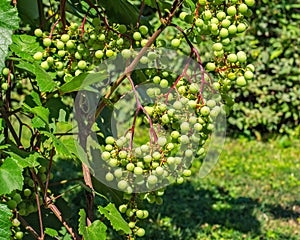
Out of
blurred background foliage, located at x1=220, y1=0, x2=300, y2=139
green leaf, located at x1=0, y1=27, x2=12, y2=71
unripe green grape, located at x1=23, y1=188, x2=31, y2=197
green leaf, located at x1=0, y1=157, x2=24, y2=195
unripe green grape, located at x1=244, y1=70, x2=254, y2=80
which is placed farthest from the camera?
blurred background foliage, located at x1=220, y1=0, x2=300, y2=139

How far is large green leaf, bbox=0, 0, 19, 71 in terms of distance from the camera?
1267 millimetres

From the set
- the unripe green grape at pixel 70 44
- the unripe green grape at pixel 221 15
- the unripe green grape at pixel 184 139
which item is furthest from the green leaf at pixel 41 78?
the unripe green grape at pixel 221 15

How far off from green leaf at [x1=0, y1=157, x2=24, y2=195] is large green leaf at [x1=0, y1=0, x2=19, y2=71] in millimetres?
278

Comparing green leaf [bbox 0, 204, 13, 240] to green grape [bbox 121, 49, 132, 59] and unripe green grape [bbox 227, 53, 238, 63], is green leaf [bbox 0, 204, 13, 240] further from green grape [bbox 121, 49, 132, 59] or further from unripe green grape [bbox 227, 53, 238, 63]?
unripe green grape [bbox 227, 53, 238, 63]

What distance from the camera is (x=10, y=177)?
139cm

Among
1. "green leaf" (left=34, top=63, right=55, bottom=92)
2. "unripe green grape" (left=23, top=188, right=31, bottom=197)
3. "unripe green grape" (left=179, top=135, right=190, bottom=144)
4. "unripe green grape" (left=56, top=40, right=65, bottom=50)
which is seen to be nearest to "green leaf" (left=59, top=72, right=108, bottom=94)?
"green leaf" (left=34, top=63, right=55, bottom=92)

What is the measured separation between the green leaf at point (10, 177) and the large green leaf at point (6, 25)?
10.9 inches

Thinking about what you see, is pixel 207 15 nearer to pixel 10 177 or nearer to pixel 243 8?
pixel 243 8

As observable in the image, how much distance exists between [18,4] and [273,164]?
408cm

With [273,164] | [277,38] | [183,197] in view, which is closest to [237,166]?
[273,164]

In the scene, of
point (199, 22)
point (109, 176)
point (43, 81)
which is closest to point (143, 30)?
point (199, 22)

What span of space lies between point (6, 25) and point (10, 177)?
37 centimetres

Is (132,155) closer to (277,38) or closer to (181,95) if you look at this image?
(181,95)

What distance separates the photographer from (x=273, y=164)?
547 centimetres
